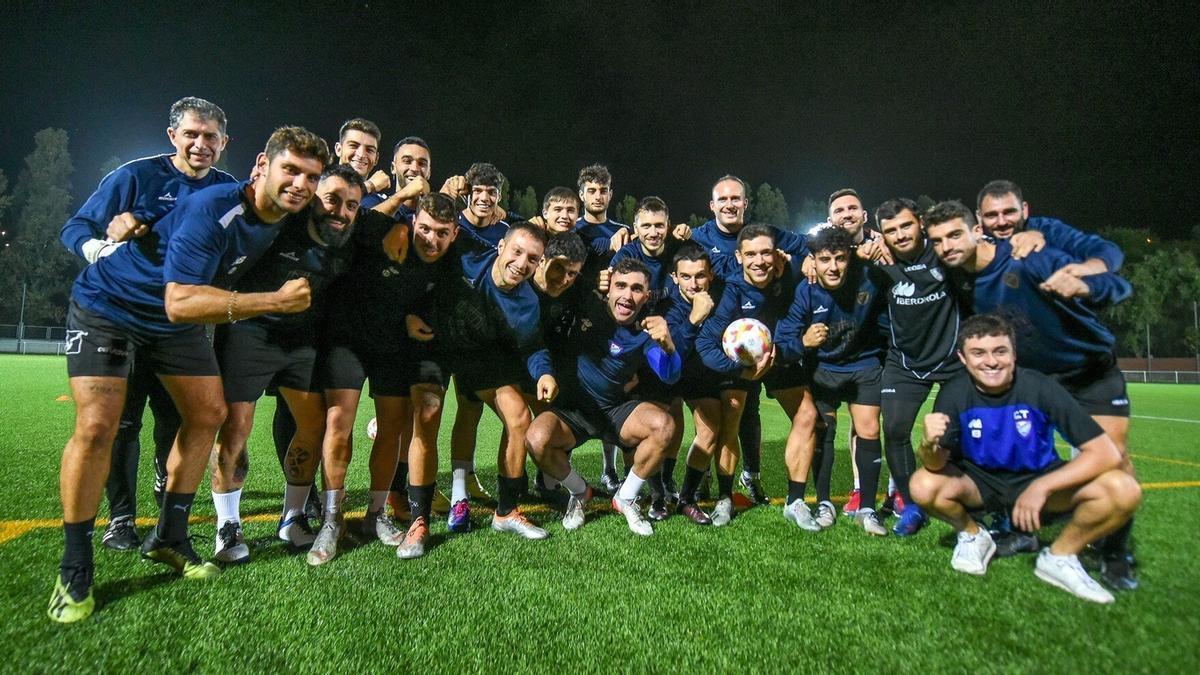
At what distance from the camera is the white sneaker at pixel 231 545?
11.1ft

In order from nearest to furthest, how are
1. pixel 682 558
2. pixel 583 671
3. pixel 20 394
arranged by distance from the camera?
pixel 583 671, pixel 682 558, pixel 20 394

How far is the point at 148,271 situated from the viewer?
3.09 metres

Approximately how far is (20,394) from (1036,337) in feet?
54.4

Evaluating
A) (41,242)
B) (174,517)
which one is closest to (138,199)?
(174,517)

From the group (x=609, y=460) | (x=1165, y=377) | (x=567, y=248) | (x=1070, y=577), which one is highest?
(x=567, y=248)

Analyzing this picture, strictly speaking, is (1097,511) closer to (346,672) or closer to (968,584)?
(968,584)

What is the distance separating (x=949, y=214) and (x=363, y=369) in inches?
144

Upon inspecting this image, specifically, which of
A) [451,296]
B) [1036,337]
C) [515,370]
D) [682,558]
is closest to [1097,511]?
[1036,337]

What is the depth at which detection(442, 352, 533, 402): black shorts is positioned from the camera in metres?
4.29

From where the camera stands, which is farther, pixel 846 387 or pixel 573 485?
pixel 846 387

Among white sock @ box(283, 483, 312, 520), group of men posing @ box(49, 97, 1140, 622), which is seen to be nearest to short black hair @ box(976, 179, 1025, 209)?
group of men posing @ box(49, 97, 1140, 622)

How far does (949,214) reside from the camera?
12.3 feet

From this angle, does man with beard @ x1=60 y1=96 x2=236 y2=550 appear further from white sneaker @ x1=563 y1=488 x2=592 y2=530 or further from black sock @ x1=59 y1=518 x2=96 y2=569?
white sneaker @ x1=563 y1=488 x2=592 y2=530

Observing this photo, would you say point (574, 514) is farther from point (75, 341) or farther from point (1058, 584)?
point (75, 341)
